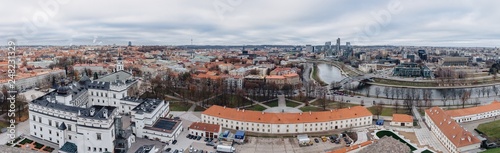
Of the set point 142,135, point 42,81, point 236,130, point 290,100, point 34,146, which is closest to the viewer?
point 34,146

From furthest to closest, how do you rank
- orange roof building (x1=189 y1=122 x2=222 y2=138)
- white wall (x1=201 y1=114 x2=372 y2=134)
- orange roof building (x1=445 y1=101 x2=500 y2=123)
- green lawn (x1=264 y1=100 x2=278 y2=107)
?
green lawn (x1=264 y1=100 x2=278 y2=107)
orange roof building (x1=445 y1=101 x2=500 y2=123)
white wall (x1=201 y1=114 x2=372 y2=134)
orange roof building (x1=189 y1=122 x2=222 y2=138)

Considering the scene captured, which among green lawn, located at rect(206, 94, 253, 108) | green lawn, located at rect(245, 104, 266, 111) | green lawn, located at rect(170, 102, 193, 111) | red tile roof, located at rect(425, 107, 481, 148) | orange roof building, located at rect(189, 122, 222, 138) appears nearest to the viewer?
red tile roof, located at rect(425, 107, 481, 148)

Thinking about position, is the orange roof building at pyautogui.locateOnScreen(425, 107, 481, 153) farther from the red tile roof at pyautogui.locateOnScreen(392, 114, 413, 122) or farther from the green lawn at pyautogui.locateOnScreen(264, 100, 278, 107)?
the green lawn at pyautogui.locateOnScreen(264, 100, 278, 107)

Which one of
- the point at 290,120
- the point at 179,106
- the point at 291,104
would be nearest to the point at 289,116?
the point at 290,120

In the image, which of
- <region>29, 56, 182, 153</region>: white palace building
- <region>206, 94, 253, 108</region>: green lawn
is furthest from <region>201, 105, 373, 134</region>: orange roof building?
<region>206, 94, 253, 108</region>: green lawn

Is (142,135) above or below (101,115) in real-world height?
below

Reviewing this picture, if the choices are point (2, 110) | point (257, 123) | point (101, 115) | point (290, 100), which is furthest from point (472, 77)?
point (2, 110)

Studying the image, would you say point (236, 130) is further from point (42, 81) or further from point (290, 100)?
point (42, 81)

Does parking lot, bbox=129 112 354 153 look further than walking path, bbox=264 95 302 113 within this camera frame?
No
